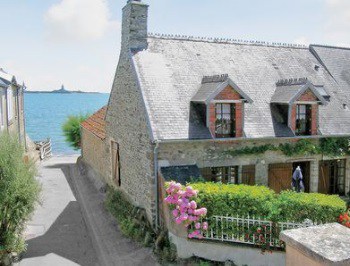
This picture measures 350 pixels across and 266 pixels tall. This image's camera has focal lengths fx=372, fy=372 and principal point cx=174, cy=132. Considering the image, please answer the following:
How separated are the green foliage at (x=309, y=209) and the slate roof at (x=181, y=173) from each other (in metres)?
3.19

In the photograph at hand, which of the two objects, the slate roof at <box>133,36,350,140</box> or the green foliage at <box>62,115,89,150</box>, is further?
the green foliage at <box>62,115,89,150</box>

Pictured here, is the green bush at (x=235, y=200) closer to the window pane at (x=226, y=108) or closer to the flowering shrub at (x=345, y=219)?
the flowering shrub at (x=345, y=219)

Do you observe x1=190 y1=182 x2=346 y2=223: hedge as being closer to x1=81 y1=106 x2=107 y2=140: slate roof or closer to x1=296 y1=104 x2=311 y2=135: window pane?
x1=296 y1=104 x2=311 y2=135: window pane

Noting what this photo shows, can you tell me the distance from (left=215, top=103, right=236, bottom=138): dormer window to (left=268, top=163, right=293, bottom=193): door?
237 cm

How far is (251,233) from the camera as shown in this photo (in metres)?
11.5

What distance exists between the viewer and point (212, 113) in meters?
14.3

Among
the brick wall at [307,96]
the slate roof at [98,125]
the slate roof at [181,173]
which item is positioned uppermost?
the brick wall at [307,96]

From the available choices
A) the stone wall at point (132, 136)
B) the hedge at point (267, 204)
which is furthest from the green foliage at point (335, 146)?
the stone wall at point (132, 136)

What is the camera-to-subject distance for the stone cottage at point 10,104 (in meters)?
23.9

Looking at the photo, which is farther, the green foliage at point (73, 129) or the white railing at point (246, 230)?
the green foliage at point (73, 129)

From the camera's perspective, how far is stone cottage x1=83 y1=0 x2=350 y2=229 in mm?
13992

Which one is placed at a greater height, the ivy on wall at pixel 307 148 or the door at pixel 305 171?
the ivy on wall at pixel 307 148

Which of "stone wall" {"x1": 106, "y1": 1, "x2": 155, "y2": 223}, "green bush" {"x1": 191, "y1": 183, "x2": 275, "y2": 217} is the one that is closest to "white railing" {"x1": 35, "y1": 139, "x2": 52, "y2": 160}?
"stone wall" {"x1": 106, "y1": 1, "x2": 155, "y2": 223}

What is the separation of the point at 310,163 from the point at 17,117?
23795mm
